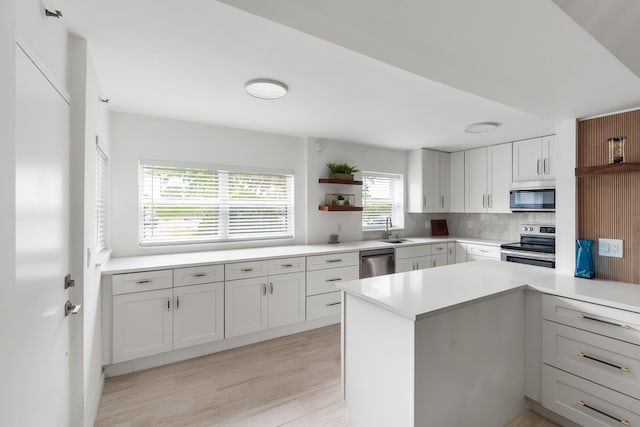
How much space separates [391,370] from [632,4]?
1873mm

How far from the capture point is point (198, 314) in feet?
9.36

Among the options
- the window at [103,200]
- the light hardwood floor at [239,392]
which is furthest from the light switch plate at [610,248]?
the window at [103,200]

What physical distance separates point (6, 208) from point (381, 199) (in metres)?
4.72

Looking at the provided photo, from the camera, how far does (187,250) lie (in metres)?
3.42

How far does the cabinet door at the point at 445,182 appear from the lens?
5254mm

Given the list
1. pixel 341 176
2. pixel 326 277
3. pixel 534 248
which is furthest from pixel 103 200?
pixel 534 248

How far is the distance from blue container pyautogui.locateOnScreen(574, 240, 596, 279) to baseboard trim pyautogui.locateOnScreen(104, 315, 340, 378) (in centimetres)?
252

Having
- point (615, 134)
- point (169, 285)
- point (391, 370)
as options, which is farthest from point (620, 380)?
point (169, 285)

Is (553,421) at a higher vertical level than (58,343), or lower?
lower

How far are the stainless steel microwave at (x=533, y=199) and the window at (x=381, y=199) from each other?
1656mm

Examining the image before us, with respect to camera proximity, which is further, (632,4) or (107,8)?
(107,8)

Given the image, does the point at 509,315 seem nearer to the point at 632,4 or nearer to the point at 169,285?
the point at 632,4

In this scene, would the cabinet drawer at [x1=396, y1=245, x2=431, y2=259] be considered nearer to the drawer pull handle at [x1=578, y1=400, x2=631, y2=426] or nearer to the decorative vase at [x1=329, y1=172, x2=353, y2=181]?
the decorative vase at [x1=329, y1=172, x2=353, y2=181]

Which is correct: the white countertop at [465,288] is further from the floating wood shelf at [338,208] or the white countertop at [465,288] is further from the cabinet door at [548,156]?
the cabinet door at [548,156]
